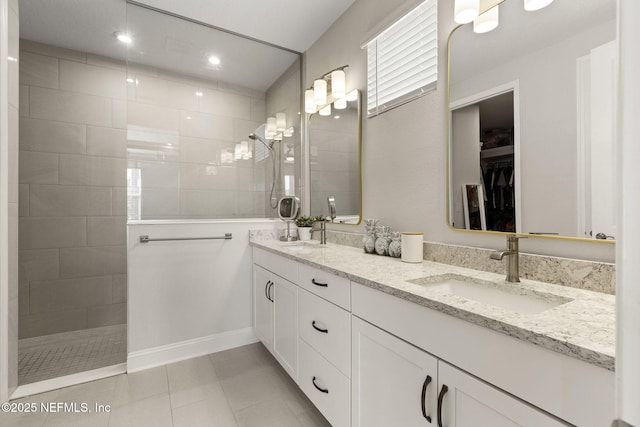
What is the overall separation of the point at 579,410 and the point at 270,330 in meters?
1.74

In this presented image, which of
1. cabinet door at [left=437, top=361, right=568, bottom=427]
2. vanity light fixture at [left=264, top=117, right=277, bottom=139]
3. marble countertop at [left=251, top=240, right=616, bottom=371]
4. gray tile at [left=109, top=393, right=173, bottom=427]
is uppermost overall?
vanity light fixture at [left=264, top=117, right=277, bottom=139]

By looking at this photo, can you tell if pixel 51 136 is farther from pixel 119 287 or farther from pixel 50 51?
pixel 119 287

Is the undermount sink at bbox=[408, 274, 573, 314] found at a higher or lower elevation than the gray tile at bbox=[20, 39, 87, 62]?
lower

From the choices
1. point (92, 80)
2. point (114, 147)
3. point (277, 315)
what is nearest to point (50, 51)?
Result: point (92, 80)

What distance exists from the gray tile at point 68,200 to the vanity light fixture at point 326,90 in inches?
79.0

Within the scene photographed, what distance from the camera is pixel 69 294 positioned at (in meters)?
2.58

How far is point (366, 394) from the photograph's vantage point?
113 cm

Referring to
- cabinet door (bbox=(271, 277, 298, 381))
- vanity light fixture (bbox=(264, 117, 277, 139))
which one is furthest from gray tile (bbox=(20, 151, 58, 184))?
cabinet door (bbox=(271, 277, 298, 381))

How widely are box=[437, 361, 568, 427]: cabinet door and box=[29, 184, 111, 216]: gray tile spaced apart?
3.00 meters

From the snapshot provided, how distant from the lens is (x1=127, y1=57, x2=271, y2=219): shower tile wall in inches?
85.0

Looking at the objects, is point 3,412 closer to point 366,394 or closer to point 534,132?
point 366,394

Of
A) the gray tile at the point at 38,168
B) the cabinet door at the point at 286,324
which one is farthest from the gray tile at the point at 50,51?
the cabinet door at the point at 286,324

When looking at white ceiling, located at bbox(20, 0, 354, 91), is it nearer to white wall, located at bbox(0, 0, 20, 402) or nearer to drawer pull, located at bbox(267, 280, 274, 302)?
white wall, located at bbox(0, 0, 20, 402)

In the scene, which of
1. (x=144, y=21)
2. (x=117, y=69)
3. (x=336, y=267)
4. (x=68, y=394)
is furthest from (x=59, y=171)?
(x=336, y=267)
